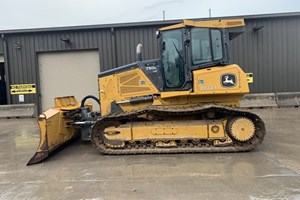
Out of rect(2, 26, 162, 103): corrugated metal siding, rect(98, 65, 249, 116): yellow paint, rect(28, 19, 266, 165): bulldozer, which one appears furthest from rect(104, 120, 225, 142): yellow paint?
rect(2, 26, 162, 103): corrugated metal siding

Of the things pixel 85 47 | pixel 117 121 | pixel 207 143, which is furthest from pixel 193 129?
pixel 85 47

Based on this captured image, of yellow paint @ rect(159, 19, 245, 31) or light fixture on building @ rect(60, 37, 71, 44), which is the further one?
light fixture on building @ rect(60, 37, 71, 44)

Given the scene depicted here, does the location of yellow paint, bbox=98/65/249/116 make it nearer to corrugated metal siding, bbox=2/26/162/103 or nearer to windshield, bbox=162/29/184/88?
windshield, bbox=162/29/184/88

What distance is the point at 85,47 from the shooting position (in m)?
→ 15.2

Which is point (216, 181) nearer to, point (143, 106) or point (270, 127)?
point (143, 106)

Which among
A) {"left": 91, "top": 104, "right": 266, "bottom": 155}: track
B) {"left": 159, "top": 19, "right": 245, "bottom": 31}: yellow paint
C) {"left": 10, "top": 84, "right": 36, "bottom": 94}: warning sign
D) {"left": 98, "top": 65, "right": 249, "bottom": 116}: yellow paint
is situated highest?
{"left": 159, "top": 19, "right": 245, "bottom": 31}: yellow paint

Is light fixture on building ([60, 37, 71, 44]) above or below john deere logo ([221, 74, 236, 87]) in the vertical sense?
above

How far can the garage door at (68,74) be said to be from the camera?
50.8ft

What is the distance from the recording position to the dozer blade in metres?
6.24

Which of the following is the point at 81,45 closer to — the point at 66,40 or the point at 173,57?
the point at 66,40

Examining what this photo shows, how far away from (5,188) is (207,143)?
12.9 feet

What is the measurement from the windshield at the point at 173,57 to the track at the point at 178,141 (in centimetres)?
67

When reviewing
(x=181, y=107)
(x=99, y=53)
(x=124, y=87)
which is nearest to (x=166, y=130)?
(x=181, y=107)

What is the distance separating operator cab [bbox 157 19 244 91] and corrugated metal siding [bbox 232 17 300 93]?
885 centimetres
